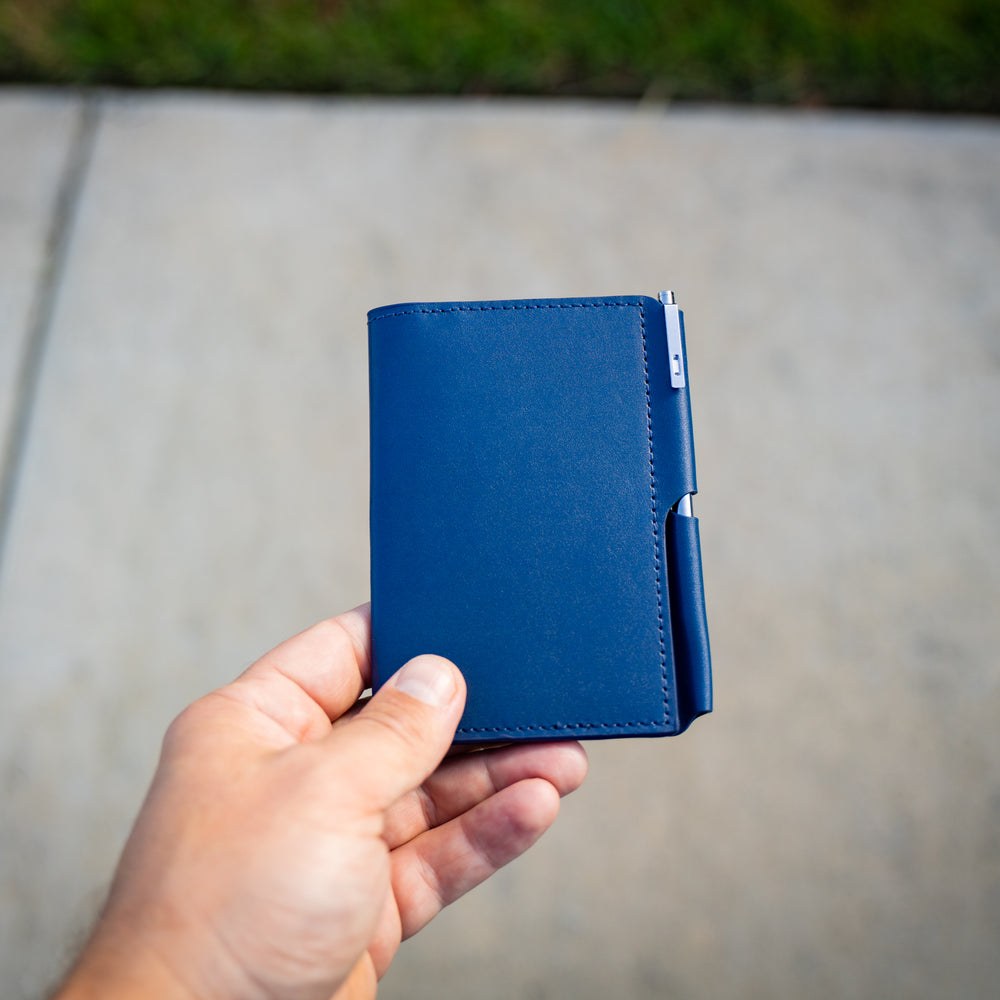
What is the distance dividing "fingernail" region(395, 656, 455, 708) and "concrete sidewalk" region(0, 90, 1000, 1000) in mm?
806

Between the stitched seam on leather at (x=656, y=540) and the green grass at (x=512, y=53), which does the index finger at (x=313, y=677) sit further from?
the green grass at (x=512, y=53)

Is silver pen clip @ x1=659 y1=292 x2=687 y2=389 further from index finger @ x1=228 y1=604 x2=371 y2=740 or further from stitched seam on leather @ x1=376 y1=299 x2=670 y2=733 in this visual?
index finger @ x1=228 y1=604 x2=371 y2=740

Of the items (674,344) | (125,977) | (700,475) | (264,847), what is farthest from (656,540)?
(700,475)

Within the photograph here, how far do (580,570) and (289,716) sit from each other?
43 cm

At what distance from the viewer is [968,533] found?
196 centimetres

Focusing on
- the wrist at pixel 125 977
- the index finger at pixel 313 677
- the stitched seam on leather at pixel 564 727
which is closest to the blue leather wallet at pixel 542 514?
the stitched seam on leather at pixel 564 727

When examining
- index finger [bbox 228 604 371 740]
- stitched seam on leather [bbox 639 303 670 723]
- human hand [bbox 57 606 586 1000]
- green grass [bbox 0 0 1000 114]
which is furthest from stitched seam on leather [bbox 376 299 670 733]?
green grass [bbox 0 0 1000 114]

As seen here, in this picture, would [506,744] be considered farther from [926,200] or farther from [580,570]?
[926,200]

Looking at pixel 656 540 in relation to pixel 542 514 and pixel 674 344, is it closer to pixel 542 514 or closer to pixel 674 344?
pixel 542 514

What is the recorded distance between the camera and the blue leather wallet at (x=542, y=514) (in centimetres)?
111

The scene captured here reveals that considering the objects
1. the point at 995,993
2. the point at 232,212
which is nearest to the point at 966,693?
the point at 995,993

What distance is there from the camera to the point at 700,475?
1979 mm

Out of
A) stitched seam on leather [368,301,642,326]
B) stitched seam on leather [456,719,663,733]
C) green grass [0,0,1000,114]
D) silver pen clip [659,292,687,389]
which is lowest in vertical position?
stitched seam on leather [456,719,663,733]

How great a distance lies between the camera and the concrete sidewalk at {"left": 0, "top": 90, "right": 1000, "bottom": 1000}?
167cm
